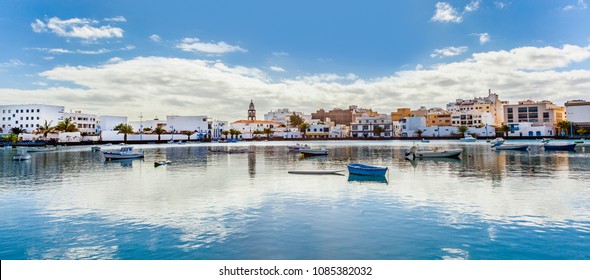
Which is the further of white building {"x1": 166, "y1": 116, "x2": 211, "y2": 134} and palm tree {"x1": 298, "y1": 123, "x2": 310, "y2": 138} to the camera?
palm tree {"x1": 298, "y1": 123, "x2": 310, "y2": 138}

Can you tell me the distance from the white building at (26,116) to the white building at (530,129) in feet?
553

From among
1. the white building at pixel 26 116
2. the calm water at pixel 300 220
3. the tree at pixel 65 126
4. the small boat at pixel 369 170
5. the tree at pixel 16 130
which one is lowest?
the calm water at pixel 300 220

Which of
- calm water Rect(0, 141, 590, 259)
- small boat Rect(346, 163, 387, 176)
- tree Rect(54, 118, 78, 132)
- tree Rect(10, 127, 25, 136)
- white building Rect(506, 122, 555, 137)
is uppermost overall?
tree Rect(54, 118, 78, 132)

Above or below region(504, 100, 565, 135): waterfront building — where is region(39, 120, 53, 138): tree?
below

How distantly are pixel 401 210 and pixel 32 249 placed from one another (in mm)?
16337

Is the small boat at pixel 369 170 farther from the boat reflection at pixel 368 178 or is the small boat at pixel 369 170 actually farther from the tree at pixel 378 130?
the tree at pixel 378 130

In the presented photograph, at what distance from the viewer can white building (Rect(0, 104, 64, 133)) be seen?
13575 centimetres

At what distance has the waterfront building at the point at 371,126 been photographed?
173 metres

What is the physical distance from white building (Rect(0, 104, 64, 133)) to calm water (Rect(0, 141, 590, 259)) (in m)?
123

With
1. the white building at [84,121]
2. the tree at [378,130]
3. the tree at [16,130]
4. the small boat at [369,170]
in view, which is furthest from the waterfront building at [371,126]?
the small boat at [369,170]

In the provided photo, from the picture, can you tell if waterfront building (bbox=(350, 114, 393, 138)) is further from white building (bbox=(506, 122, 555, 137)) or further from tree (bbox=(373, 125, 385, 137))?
white building (bbox=(506, 122, 555, 137))

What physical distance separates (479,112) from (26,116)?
17377 centimetres

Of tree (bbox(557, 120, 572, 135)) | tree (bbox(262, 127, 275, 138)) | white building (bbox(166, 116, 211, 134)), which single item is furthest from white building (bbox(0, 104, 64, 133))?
tree (bbox(557, 120, 572, 135))

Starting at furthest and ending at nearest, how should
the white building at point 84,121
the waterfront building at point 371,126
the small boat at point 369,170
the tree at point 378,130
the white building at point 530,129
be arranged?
1. the waterfront building at point 371,126
2. the tree at point 378,130
3. the white building at point 530,129
4. the white building at point 84,121
5. the small boat at point 369,170
